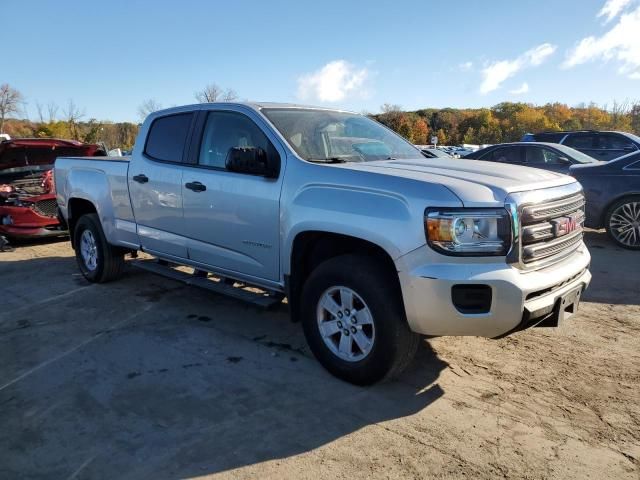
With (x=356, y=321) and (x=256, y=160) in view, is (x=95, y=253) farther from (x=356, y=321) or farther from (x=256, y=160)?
(x=356, y=321)

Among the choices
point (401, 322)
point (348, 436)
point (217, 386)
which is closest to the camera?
point (348, 436)

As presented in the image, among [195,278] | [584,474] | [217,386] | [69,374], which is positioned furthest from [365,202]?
[69,374]

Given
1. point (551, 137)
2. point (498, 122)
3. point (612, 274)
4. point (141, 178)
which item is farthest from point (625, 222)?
point (498, 122)

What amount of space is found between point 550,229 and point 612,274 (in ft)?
11.7

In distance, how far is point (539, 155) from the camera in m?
10.4

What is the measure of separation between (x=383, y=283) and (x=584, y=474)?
4.78 feet

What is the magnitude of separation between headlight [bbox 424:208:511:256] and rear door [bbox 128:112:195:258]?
262 centimetres

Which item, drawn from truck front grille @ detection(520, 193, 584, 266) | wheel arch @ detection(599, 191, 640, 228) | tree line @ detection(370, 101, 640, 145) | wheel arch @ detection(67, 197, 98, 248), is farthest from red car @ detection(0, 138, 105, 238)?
tree line @ detection(370, 101, 640, 145)

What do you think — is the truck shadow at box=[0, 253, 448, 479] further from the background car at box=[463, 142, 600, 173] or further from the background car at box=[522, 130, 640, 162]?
the background car at box=[522, 130, 640, 162]

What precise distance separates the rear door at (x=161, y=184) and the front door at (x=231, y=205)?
0.19 m

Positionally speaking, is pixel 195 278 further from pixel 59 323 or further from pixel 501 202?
pixel 501 202

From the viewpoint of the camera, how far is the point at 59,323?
4812 millimetres

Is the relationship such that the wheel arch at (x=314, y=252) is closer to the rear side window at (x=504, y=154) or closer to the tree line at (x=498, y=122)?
the rear side window at (x=504, y=154)

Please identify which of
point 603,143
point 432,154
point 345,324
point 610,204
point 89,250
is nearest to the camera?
point 345,324
